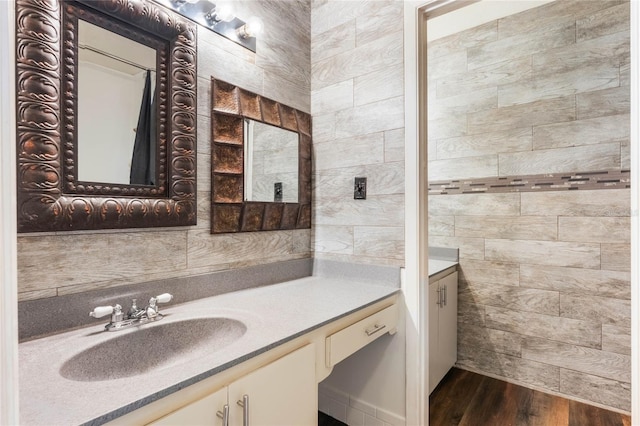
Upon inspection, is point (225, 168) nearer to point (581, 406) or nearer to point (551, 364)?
point (551, 364)

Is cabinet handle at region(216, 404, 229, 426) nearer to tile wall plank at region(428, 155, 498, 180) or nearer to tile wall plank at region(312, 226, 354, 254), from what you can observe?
tile wall plank at region(312, 226, 354, 254)

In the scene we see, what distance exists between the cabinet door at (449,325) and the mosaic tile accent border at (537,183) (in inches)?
25.9

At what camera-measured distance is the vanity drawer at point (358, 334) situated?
4.15 ft

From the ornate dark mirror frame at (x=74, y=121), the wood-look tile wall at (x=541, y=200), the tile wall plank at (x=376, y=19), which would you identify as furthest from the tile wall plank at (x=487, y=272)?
the ornate dark mirror frame at (x=74, y=121)

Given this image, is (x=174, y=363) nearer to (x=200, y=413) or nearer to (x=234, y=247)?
(x=200, y=413)

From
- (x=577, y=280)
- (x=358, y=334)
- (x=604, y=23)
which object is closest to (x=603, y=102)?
(x=604, y=23)

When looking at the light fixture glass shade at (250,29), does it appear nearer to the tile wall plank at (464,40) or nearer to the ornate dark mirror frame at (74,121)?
the ornate dark mirror frame at (74,121)

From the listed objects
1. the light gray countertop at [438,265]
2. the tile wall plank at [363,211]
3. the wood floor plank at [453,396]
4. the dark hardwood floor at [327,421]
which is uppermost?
the tile wall plank at [363,211]

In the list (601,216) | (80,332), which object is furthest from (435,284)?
(80,332)

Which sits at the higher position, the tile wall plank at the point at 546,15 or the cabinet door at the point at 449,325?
the tile wall plank at the point at 546,15

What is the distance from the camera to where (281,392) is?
104cm

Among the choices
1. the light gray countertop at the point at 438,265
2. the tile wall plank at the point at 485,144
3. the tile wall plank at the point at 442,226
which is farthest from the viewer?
the tile wall plank at the point at 442,226

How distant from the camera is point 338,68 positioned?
1.91 m

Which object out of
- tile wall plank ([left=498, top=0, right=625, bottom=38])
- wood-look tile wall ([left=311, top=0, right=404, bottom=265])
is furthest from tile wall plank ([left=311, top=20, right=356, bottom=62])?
tile wall plank ([left=498, top=0, right=625, bottom=38])
